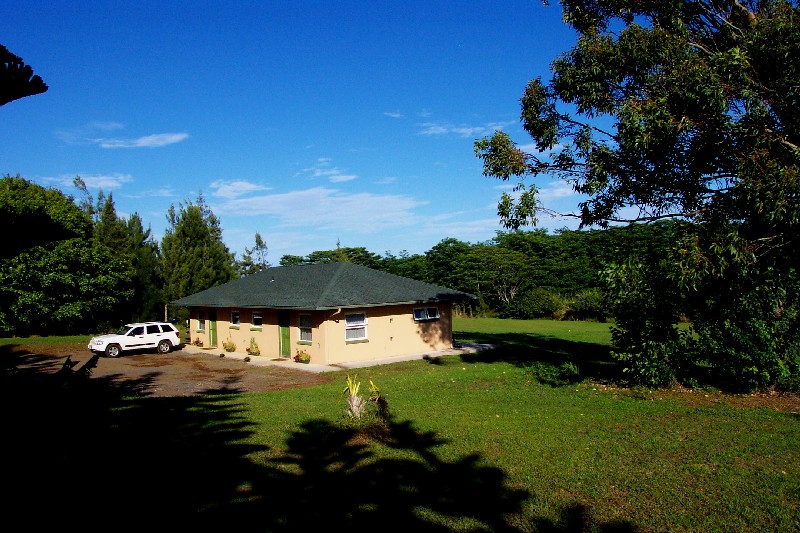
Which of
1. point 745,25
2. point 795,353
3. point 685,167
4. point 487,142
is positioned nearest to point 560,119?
point 487,142

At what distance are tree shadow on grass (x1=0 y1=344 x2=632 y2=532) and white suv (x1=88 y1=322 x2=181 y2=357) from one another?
17.5 meters

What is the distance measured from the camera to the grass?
18.6ft

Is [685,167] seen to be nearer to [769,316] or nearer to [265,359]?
[769,316]

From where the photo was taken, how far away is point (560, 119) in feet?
46.4

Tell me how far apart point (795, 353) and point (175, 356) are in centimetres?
2346

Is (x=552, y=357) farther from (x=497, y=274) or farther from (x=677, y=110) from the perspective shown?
(x=497, y=274)

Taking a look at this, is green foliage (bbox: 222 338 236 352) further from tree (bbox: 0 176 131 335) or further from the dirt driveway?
tree (bbox: 0 176 131 335)

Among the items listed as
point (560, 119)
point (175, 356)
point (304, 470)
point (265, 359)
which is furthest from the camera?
point (175, 356)

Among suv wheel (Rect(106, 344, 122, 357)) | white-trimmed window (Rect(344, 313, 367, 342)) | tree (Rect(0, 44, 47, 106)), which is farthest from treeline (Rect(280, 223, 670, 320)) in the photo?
tree (Rect(0, 44, 47, 106))

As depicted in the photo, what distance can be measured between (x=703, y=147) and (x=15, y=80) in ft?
39.0

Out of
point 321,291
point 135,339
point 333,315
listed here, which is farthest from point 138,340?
point 333,315

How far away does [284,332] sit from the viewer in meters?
23.0

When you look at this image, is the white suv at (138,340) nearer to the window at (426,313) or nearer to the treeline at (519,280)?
the treeline at (519,280)

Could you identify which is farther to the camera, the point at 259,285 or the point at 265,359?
the point at 259,285
